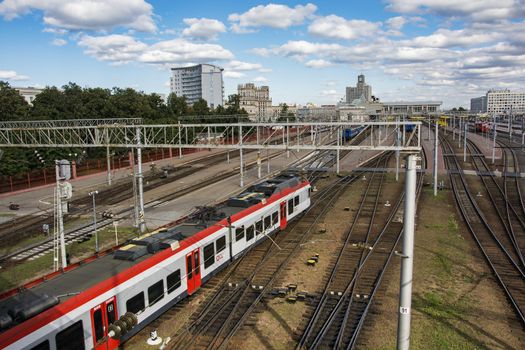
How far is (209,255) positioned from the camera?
58.1 ft

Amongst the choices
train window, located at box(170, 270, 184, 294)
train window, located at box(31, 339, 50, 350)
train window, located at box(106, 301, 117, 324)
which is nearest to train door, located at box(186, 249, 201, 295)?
train window, located at box(170, 270, 184, 294)

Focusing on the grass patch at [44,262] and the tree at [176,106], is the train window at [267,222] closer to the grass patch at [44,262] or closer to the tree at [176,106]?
the grass patch at [44,262]

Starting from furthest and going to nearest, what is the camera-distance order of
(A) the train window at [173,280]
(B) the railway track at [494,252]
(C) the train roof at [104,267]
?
(B) the railway track at [494,252] < (A) the train window at [173,280] < (C) the train roof at [104,267]

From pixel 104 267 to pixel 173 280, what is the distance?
261cm

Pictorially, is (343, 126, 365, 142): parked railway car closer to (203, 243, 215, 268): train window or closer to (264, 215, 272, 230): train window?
(264, 215, 272, 230): train window

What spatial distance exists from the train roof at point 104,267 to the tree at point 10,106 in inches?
2181

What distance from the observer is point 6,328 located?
999cm

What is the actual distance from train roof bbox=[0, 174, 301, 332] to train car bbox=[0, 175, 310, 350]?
2 cm

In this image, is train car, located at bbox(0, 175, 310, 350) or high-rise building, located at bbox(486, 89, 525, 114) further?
high-rise building, located at bbox(486, 89, 525, 114)

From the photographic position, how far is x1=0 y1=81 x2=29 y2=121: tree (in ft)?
212

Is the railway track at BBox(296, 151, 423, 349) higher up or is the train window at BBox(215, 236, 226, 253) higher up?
the train window at BBox(215, 236, 226, 253)

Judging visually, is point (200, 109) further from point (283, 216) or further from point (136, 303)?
point (136, 303)

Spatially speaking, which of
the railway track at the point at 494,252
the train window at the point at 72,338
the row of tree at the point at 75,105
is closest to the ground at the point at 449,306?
the railway track at the point at 494,252

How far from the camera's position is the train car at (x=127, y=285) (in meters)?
10.4
